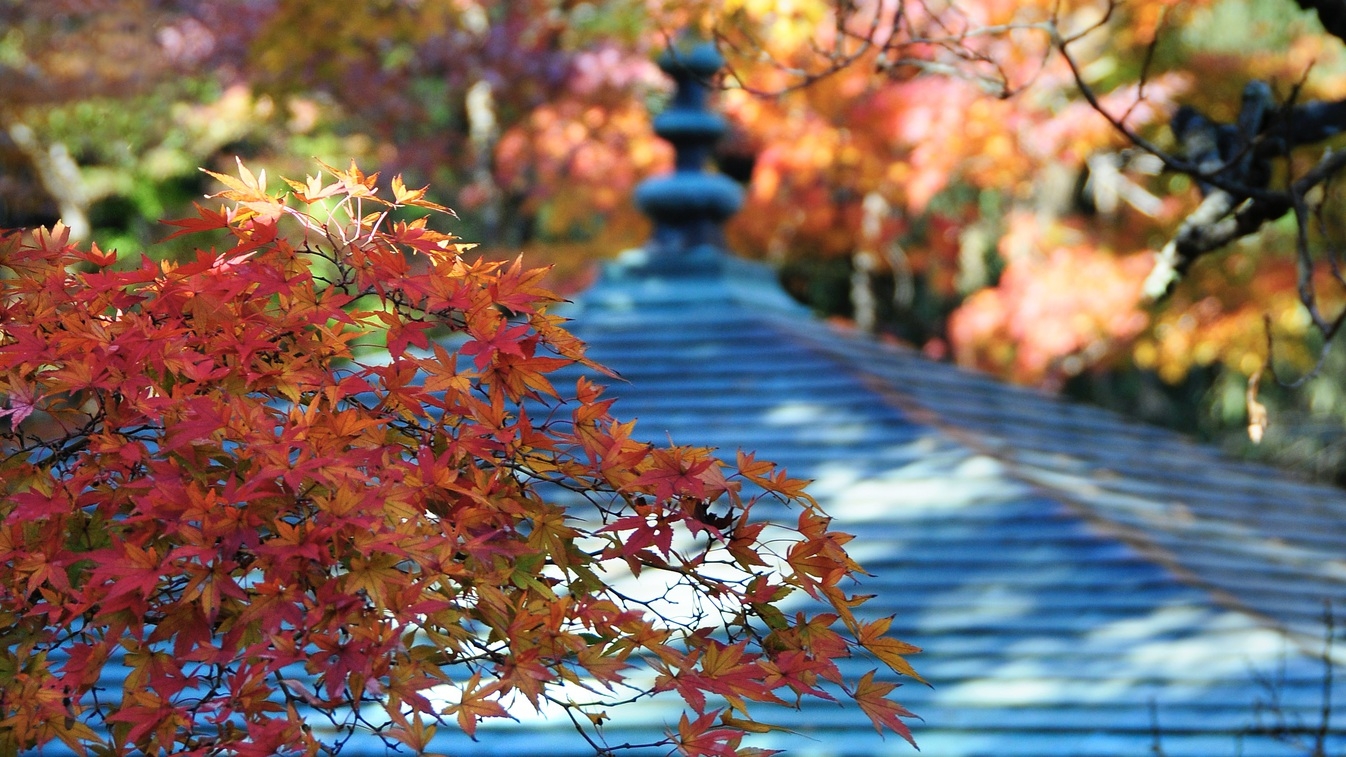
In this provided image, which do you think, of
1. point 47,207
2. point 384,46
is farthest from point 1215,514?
point 47,207

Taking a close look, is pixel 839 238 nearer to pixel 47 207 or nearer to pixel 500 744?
pixel 47 207

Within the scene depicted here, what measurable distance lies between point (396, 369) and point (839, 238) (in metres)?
15.9

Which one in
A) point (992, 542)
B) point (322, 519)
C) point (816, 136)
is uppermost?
point (816, 136)

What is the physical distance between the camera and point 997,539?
17.2 feet

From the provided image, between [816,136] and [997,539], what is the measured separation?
400 inches

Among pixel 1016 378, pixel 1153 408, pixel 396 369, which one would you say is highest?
pixel 396 369

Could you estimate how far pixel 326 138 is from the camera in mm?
20922

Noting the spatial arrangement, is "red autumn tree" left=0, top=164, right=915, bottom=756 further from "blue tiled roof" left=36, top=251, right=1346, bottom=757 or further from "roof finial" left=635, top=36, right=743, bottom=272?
"roof finial" left=635, top=36, right=743, bottom=272

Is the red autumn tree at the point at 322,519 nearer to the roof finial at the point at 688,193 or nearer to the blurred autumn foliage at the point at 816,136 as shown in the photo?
the roof finial at the point at 688,193

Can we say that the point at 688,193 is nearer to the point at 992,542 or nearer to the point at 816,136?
the point at 992,542

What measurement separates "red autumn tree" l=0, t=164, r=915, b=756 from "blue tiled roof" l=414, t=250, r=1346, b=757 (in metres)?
2.25

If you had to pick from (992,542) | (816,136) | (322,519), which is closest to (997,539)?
(992,542)

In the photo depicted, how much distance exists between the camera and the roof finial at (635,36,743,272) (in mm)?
6598

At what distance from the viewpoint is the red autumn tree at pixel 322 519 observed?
6.89ft
